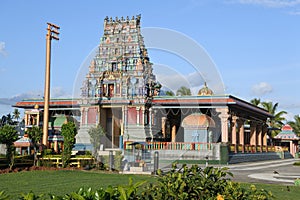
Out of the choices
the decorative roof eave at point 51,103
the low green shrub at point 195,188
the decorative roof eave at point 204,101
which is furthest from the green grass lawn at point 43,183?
the decorative roof eave at point 51,103

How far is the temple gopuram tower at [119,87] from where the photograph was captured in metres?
34.4

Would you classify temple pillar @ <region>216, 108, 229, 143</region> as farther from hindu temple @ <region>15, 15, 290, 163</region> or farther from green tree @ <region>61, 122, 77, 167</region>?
green tree @ <region>61, 122, 77, 167</region>

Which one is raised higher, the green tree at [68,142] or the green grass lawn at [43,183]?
the green tree at [68,142]

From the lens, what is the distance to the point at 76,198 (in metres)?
4.01

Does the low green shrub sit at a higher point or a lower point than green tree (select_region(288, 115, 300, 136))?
lower

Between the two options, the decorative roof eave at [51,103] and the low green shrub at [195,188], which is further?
the decorative roof eave at [51,103]

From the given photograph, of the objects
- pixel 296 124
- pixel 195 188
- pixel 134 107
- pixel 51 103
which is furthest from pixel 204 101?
pixel 296 124

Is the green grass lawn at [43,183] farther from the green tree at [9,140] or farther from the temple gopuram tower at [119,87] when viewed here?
the temple gopuram tower at [119,87]

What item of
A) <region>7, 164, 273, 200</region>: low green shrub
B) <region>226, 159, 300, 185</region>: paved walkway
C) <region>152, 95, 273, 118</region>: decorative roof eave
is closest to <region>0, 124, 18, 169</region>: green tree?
<region>226, 159, 300, 185</region>: paved walkway

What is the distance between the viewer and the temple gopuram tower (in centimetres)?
3438

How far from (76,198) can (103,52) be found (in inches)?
1340

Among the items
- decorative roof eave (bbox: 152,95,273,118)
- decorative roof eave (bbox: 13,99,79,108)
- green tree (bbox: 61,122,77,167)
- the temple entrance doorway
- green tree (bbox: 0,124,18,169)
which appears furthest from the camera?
decorative roof eave (bbox: 13,99,79,108)

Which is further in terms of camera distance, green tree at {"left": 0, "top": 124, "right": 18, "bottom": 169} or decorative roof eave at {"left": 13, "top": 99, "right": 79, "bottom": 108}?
decorative roof eave at {"left": 13, "top": 99, "right": 79, "bottom": 108}

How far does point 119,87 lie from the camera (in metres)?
35.5
